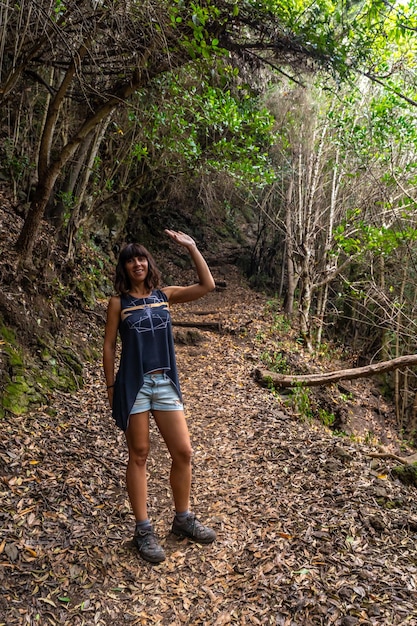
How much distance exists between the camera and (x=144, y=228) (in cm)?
1719

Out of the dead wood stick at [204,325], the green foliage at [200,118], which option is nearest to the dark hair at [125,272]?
the green foliage at [200,118]

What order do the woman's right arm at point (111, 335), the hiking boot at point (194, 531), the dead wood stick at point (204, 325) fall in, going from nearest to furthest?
the woman's right arm at point (111, 335) → the hiking boot at point (194, 531) → the dead wood stick at point (204, 325)

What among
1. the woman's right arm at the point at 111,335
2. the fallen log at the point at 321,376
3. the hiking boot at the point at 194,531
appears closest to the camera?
the woman's right arm at the point at 111,335

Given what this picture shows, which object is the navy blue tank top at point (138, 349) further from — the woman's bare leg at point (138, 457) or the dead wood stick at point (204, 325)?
the dead wood stick at point (204, 325)

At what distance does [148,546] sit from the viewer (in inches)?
120

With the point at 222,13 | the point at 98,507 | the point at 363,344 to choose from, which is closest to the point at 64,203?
the point at 222,13

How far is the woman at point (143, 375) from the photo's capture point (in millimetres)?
2898

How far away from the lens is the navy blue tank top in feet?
9.45

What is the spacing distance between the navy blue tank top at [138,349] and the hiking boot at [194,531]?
3.23ft

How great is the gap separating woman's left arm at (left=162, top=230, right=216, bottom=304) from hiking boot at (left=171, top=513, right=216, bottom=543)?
1689 mm

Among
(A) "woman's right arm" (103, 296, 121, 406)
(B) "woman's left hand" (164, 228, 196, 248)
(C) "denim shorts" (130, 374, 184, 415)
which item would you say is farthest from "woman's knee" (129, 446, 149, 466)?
(B) "woman's left hand" (164, 228, 196, 248)

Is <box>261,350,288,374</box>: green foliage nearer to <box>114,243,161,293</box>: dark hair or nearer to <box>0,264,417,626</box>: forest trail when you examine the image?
<box>0,264,417,626</box>: forest trail

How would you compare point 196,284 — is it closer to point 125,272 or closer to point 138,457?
point 125,272

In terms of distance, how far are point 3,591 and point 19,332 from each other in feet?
10.8
